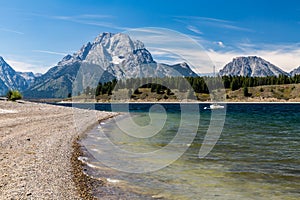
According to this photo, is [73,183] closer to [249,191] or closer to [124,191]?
[124,191]

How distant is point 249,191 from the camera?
16359mm

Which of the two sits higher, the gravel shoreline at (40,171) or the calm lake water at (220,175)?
the gravel shoreline at (40,171)

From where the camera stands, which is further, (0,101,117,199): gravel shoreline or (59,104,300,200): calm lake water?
(59,104,300,200): calm lake water

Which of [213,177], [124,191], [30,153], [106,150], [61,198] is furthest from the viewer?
[106,150]

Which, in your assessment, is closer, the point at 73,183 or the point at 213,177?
the point at 73,183

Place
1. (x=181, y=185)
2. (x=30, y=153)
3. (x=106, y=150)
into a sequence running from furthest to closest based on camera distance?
(x=106, y=150)
(x=30, y=153)
(x=181, y=185)

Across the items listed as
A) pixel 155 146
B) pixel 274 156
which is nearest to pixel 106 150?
pixel 155 146

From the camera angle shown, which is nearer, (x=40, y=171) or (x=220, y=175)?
(x=40, y=171)

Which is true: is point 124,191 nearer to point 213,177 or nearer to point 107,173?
point 107,173

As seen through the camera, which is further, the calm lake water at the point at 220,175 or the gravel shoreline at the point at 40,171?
the calm lake water at the point at 220,175

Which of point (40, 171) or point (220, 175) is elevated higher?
point (40, 171)

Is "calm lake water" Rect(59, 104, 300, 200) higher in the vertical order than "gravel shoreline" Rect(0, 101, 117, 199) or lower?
lower

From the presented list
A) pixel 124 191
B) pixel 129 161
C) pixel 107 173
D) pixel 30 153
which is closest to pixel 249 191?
pixel 124 191

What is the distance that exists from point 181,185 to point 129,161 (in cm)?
744
